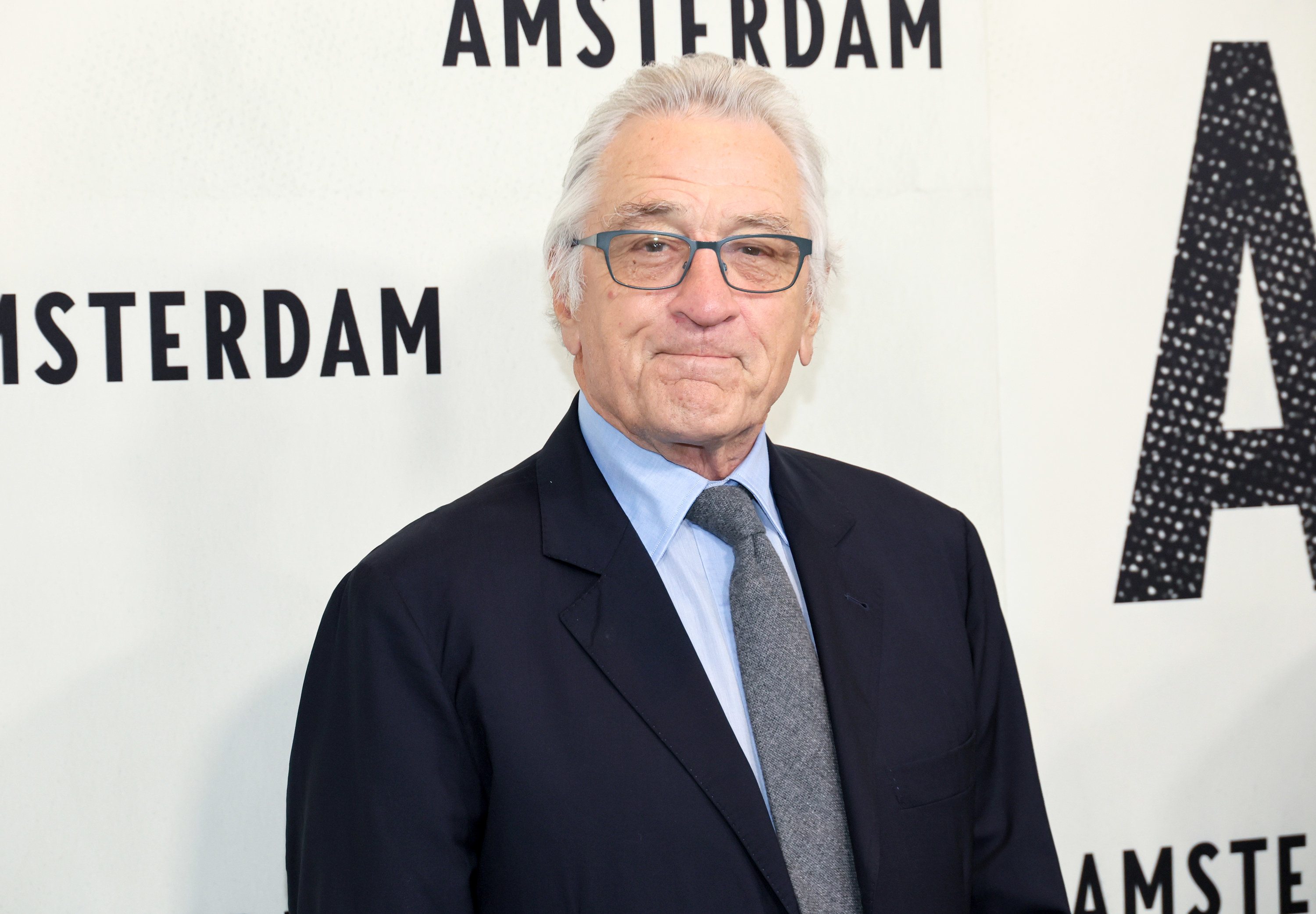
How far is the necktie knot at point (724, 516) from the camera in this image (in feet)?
3.75

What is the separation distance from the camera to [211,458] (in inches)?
65.2

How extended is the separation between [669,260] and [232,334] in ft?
2.74

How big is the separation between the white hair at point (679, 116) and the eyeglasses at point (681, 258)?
2.3 inches

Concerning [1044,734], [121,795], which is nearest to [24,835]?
[121,795]

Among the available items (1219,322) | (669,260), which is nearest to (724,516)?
(669,260)

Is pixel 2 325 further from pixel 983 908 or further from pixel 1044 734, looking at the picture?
pixel 1044 734

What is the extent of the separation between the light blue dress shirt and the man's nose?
0.51ft

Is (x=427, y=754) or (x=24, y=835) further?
(x=24, y=835)

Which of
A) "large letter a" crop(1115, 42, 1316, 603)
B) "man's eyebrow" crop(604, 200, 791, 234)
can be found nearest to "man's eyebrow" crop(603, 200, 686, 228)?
"man's eyebrow" crop(604, 200, 791, 234)

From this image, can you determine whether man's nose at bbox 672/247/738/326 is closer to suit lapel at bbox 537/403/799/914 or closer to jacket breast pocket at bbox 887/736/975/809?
suit lapel at bbox 537/403/799/914

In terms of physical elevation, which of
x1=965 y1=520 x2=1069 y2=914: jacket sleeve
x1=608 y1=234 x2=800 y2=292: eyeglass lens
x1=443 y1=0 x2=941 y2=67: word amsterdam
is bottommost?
x1=965 y1=520 x2=1069 y2=914: jacket sleeve

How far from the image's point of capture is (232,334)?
5.46 feet

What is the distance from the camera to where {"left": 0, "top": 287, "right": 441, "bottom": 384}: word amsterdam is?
1617 mm

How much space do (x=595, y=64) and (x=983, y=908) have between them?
133 centimetres
